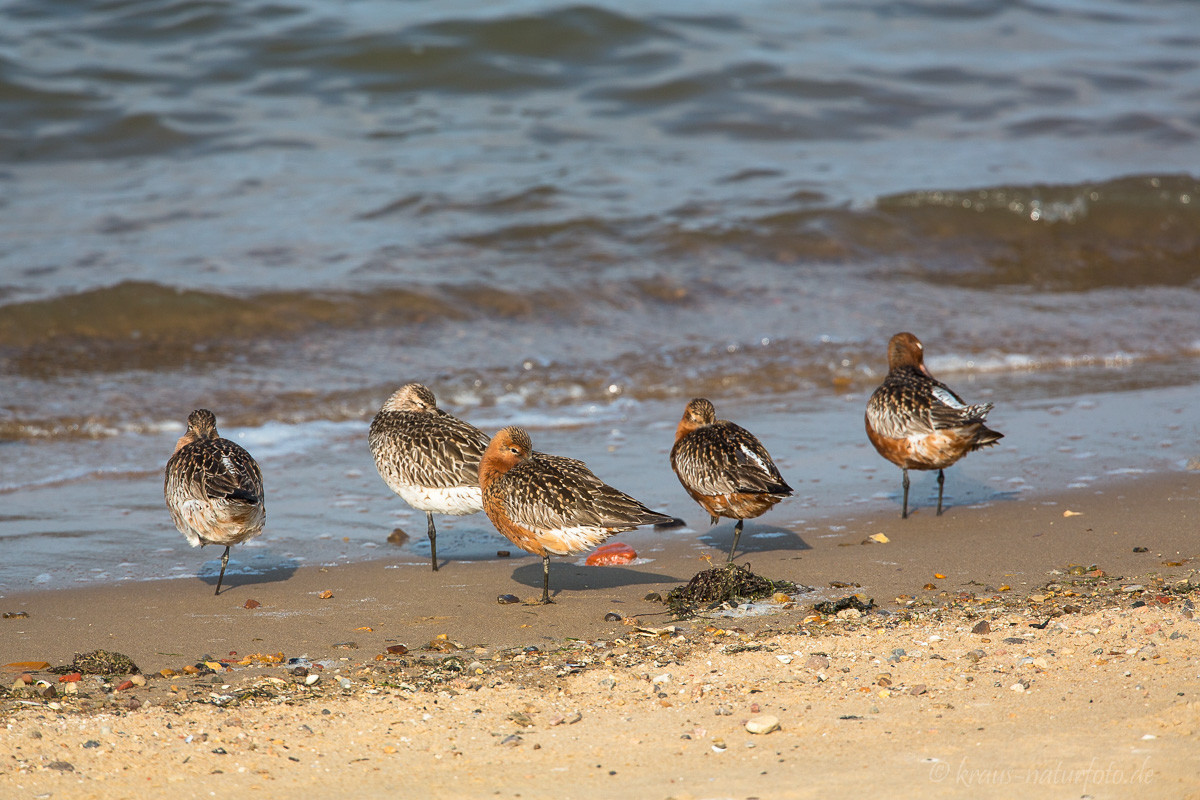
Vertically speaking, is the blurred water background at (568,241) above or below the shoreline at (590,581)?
above

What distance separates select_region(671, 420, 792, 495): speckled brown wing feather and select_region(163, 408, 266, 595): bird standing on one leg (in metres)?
2.24

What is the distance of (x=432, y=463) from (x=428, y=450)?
0.11 metres

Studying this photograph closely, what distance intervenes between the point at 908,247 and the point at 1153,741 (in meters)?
11.7

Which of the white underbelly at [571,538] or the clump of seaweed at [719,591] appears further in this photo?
the white underbelly at [571,538]

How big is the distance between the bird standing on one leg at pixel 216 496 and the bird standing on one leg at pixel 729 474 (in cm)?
226

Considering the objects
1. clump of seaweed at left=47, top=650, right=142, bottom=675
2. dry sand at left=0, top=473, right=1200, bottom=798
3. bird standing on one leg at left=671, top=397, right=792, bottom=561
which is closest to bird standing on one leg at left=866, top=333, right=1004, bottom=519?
dry sand at left=0, top=473, right=1200, bottom=798

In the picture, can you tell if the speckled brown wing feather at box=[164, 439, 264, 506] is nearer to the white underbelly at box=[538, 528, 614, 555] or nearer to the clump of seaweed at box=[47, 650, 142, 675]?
the clump of seaweed at box=[47, 650, 142, 675]

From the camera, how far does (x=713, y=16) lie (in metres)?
21.7

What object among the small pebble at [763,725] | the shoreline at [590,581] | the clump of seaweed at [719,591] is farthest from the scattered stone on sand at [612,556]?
the small pebble at [763,725]

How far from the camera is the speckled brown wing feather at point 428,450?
6359 millimetres

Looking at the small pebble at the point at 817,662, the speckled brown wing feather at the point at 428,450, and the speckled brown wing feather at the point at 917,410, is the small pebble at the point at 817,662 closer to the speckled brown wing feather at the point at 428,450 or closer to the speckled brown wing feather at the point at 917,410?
the speckled brown wing feather at the point at 428,450

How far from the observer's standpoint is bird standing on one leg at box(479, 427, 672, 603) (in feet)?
18.5

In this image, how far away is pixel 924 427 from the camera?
6746 millimetres

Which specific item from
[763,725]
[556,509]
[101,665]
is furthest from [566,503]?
[101,665]
